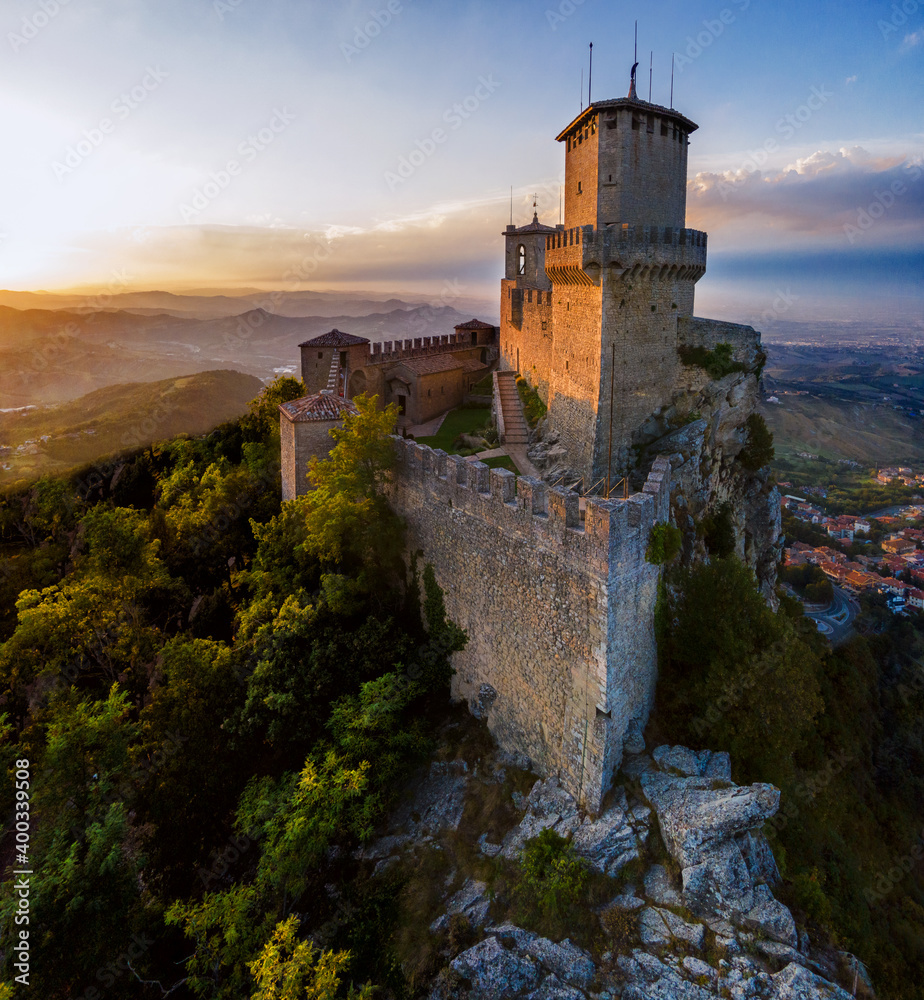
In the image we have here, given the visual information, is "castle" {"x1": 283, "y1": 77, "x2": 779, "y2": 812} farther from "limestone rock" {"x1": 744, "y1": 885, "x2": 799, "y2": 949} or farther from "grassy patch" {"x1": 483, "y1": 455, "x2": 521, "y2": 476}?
"limestone rock" {"x1": 744, "y1": 885, "x2": 799, "y2": 949}

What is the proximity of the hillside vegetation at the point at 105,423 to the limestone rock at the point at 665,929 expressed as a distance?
29067 millimetres

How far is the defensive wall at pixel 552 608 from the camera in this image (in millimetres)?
10625

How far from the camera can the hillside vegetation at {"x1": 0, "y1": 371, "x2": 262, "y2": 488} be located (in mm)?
30828

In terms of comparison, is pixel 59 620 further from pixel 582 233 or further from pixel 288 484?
pixel 582 233

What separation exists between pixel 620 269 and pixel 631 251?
56 cm

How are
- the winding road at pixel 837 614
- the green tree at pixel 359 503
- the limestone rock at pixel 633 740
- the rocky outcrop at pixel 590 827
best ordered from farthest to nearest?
the winding road at pixel 837 614
the green tree at pixel 359 503
the limestone rock at pixel 633 740
the rocky outcrop at pixel 590 827

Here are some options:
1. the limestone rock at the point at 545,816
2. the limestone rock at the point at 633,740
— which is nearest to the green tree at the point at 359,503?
the limestone rock at the point at 545,816

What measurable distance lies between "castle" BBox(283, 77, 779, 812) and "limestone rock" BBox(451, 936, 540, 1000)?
9.28ft

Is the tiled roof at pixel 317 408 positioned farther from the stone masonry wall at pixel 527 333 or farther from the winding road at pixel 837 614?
the winding road at pixel 837 614

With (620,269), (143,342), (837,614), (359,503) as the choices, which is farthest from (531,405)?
(143,342)

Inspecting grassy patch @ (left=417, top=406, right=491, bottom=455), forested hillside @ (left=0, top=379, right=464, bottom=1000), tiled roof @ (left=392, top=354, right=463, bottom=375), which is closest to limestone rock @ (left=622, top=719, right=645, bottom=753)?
forested hillside @ (left=0, top=379, right=464, bottom=1000)

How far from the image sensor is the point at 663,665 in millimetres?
12750

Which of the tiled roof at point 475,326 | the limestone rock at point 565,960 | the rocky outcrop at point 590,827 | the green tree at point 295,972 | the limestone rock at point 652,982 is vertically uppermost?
the tiled roof at point 475,326

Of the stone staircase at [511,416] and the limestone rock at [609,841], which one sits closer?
the limestone rock at [609,841]
